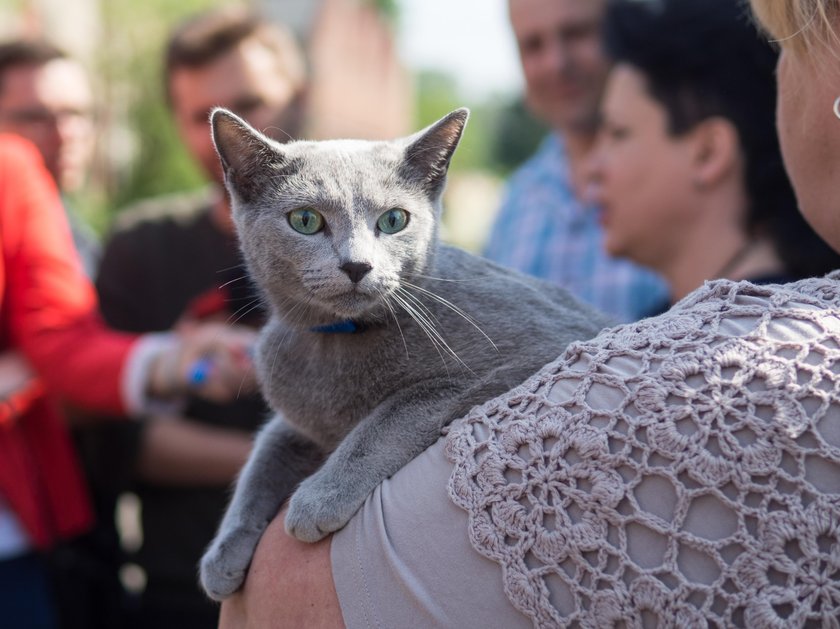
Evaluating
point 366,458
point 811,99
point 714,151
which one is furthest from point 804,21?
point 714,151

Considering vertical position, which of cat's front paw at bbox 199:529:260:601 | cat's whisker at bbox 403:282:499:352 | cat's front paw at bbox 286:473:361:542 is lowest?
cat's front paw at bbox 199:529:260:601

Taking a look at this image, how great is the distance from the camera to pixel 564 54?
2703mm

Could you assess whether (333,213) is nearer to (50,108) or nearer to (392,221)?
(392,221)

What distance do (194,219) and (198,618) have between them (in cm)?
116

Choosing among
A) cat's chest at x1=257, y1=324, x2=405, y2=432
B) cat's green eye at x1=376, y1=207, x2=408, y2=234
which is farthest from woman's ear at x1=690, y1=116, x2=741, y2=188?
cat's chest at x1=257, y1=324, x2=405, y2=432

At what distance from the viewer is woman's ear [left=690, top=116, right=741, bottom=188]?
1.81 metres

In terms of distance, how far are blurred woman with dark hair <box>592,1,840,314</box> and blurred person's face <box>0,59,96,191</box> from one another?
6.51ft

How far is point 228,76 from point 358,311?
1.57 metres

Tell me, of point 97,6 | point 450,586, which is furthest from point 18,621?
point 97,6

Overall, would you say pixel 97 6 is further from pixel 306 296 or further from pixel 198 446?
pixel 306 296

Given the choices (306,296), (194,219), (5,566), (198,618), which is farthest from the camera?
(194,219)

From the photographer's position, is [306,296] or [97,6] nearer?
[306,296]

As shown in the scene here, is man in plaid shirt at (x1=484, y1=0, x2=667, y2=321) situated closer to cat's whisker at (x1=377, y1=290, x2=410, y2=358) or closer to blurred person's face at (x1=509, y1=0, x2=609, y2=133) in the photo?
blurred person's face at (x1=509, y1=0, x2=609, y2=133)

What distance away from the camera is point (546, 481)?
0.83 metres
